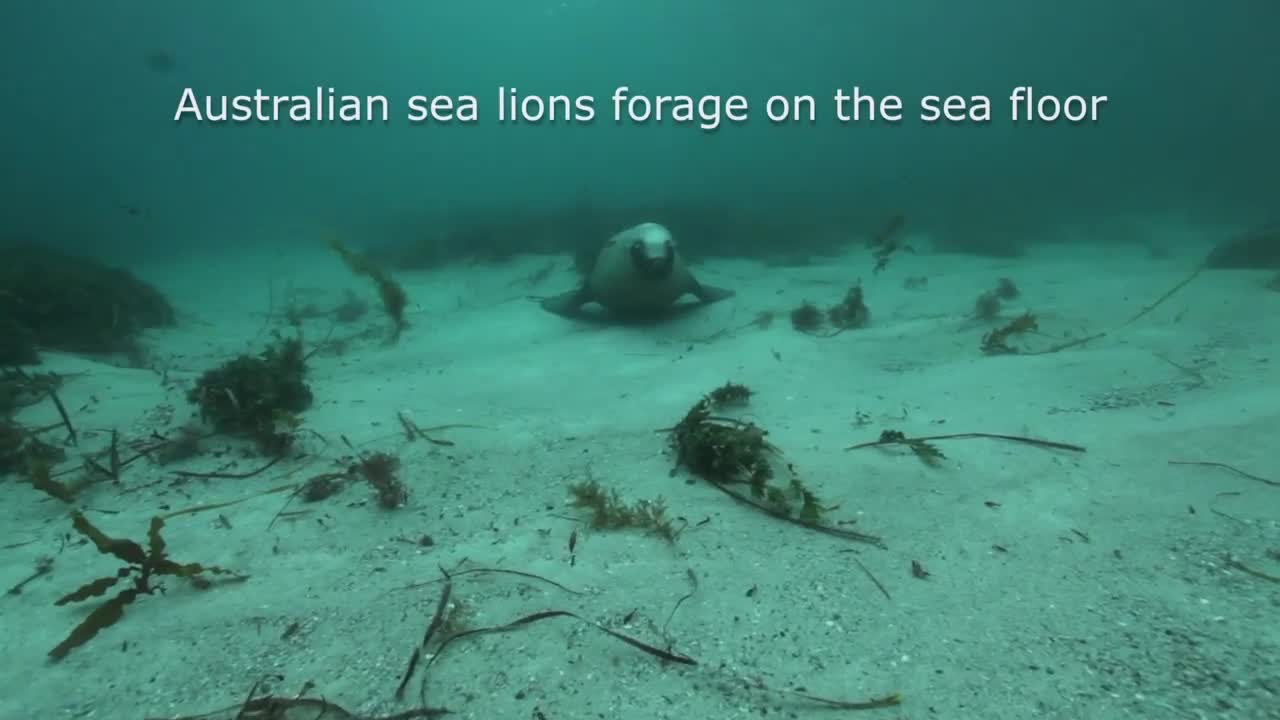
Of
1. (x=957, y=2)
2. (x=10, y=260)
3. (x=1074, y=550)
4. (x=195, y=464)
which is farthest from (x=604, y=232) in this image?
(x=957, y=2)

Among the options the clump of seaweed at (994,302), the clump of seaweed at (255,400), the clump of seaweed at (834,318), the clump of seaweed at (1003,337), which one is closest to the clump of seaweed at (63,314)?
the clump of seaweed at (255,400)

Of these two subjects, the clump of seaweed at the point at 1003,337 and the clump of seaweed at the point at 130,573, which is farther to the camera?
the clump of seaweed at the point at 1003,337

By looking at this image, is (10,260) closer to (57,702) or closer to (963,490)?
(57,702)

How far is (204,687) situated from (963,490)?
153 inches

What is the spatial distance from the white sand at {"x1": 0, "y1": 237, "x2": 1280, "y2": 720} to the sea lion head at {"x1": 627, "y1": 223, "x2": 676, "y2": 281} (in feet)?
6.21

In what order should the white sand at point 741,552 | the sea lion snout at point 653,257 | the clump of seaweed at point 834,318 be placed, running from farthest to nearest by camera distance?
Result: the clump of seaweed at point 834,318
the sea lion snout at point 653,257
the white sand at point 741,552

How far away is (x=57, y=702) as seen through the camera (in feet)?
7.23

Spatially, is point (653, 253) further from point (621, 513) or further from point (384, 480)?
point (621, 513)

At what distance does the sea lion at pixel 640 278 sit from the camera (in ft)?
26.5

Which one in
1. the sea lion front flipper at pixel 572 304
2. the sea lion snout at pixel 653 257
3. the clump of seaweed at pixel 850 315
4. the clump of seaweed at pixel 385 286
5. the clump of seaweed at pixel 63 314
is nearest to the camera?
the clump of seaweed at pixel 63 314

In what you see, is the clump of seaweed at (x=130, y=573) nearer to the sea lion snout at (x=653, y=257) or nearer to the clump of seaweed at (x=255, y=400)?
the clump of seaweed at (x=255, y=400)

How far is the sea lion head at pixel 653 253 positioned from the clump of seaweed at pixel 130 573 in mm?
5939

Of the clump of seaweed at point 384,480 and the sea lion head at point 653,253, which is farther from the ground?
the sea lion head at point 653,253

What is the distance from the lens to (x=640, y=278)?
27.4 feet
